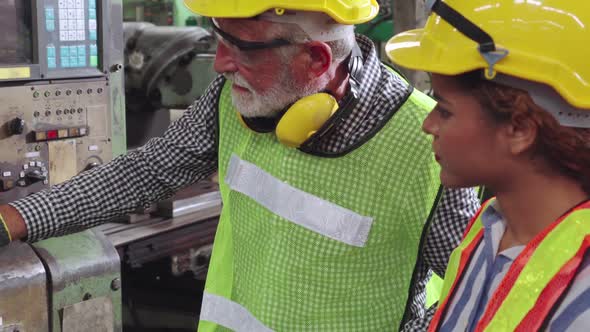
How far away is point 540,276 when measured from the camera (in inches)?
34.6

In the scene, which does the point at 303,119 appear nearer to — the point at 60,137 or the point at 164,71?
the point at 60,137

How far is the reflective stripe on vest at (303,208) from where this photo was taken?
4.68ft

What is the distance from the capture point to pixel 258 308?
1506mm

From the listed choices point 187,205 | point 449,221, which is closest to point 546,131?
point 449,221

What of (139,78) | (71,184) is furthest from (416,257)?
(139,78)

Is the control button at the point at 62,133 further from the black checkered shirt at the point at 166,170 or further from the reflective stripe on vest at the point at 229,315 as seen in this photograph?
the reflective stripe on vest at the point at 229,315

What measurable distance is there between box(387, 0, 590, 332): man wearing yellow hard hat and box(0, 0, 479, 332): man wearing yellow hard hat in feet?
1.26

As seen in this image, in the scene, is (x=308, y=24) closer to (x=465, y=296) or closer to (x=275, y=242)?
(x=275, y=242)

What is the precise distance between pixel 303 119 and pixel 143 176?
1.52ft

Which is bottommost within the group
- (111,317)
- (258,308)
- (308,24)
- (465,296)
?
(111,317)

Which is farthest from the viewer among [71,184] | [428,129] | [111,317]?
[111,317]

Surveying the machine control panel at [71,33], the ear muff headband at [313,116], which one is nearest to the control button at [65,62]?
the machine control panel at [71,33]

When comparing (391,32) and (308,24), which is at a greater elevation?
(308,24)

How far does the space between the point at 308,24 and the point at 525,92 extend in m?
0.63
